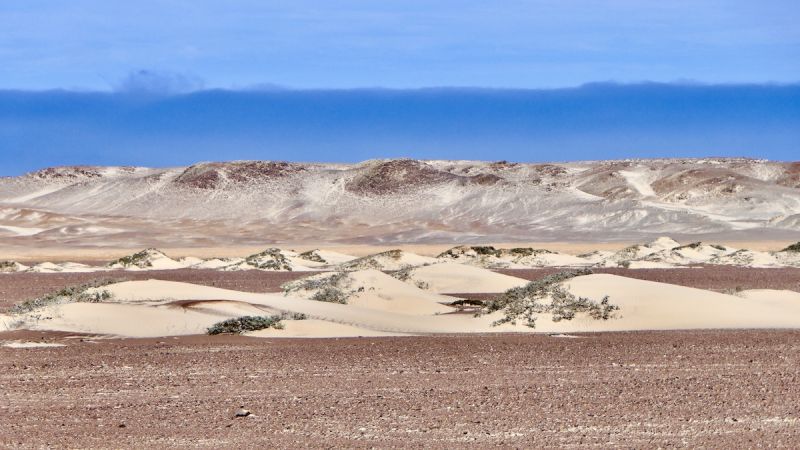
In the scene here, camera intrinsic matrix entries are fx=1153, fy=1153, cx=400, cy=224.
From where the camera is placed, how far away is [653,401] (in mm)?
→ 11453

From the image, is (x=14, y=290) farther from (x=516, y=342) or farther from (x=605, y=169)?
(x=605, y=169)

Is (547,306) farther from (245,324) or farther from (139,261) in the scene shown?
(139,261)

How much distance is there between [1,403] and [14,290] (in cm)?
2265

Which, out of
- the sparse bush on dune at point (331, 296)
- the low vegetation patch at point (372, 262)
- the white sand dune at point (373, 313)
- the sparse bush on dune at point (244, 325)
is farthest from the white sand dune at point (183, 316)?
the low vegetation patch at point (372, 262)

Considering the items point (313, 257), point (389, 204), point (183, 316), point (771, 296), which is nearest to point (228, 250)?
point (313, 257)

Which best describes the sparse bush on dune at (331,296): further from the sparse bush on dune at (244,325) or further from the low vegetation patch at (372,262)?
the low vegetation patch at (372,262)

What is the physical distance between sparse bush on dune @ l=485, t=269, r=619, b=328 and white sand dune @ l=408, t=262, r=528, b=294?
901 cm

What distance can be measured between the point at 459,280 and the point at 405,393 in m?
20.7

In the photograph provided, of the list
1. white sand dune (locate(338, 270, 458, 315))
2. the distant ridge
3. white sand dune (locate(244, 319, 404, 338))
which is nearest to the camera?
white sand dune (locate(244, 319, 404, 338))

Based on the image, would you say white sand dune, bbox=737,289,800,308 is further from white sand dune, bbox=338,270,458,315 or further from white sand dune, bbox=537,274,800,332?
white sand dune, bbox=338,270,458,315

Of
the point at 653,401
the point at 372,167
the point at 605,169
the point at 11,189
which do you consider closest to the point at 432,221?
the point at 372,167

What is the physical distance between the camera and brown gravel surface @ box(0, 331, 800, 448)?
31.3ft

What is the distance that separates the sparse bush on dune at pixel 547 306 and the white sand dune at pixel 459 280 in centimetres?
901

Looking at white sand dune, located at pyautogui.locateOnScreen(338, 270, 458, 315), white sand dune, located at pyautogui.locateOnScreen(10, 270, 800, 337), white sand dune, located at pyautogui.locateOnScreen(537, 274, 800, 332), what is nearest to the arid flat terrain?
white sand dune, located at pyautogui.locateOnScreen(338, 270, 458, 315)
